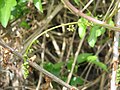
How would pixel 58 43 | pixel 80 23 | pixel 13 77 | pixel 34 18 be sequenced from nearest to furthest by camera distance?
pixel 80 23, pixel 13 77, pixel 34 18, pixel 58 43

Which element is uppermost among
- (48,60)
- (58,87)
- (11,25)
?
(11,25)

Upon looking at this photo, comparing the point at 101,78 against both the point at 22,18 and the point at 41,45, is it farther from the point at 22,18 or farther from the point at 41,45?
the point at 22,18

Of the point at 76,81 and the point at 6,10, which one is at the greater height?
the point at 6,10

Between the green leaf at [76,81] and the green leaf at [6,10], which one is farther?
the green leaf at [76,81]

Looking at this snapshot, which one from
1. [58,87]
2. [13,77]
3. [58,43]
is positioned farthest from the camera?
[58,43]

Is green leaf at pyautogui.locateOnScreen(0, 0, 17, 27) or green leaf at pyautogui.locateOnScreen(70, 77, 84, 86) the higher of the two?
green leaf at pyautogui.locateOnScreen(0, 0, 17, 27)

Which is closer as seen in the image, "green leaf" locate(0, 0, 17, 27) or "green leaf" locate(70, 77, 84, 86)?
"green leaf" locate(0, 0, 17, 27)

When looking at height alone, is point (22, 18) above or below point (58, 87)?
above

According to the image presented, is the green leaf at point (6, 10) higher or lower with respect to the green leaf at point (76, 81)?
higher

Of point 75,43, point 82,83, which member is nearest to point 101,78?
point 82,83

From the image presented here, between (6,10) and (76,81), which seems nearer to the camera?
(6,10)

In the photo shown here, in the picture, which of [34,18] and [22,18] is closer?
[22,18]
